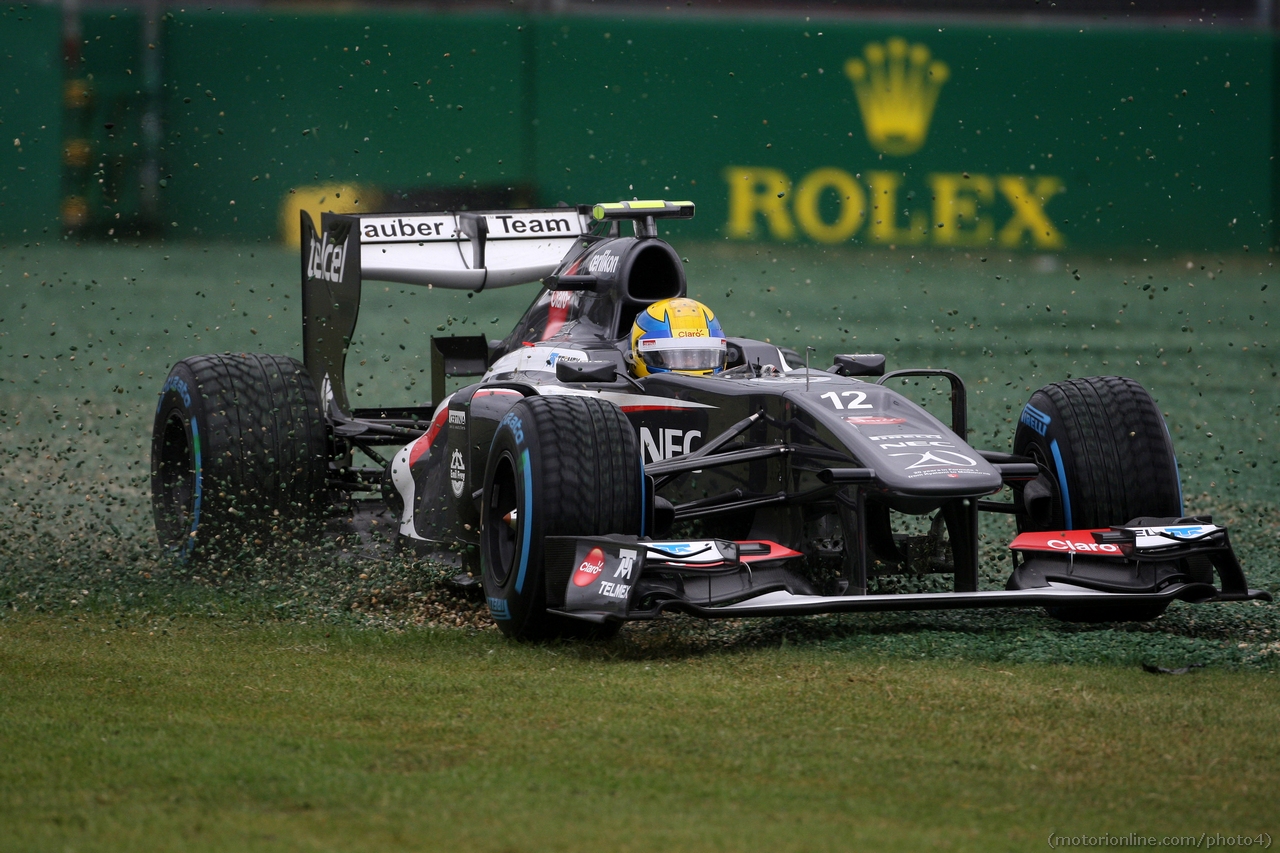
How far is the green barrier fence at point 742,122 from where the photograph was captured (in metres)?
22.8

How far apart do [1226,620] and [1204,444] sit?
6203mm

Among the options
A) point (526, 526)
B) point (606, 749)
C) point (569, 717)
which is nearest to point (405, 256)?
point (526, 526)

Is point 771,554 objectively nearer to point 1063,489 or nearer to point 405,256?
point 1063,489

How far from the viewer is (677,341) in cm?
736

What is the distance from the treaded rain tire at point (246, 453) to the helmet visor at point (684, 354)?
6.32 feet

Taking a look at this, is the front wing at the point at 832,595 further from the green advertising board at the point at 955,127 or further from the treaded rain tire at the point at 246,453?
the green advertising board at the point at 955,127

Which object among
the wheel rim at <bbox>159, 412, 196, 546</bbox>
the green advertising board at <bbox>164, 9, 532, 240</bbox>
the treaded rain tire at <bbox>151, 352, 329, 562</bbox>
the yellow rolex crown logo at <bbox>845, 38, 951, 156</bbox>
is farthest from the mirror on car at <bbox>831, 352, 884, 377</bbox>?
the yellow rolex crown logo at <bbox>845, 38, 951, 156</bbox>

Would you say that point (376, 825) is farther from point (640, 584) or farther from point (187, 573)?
point (187, 573)

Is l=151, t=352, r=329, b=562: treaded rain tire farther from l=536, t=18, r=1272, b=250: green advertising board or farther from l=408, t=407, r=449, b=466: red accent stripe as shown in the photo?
l=536, t=18, r=1272, b=250: green advertising board

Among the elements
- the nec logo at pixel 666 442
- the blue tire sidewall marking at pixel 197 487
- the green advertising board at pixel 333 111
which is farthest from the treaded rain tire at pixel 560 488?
the green advertising board at pixel 333 111

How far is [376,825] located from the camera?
402cm

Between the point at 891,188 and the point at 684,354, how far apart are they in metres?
17.1

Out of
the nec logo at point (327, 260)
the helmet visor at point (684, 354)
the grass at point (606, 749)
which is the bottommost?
the grass at point (606, 749)

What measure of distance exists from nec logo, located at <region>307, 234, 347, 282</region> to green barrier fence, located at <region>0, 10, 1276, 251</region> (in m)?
13.5
